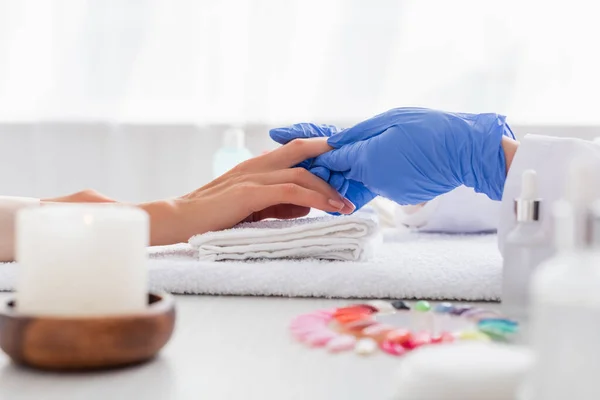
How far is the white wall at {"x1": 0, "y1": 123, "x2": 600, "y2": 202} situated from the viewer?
241 centimetres

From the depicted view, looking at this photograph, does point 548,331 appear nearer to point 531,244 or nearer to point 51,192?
point 531,244

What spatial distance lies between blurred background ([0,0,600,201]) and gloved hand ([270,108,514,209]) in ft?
3.65

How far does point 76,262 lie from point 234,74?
72.2 inches

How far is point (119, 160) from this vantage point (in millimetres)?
2430

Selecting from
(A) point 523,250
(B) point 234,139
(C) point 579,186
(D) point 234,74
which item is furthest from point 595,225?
(D) point 234,74

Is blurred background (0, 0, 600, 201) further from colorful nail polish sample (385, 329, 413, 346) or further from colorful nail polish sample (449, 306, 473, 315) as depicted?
colorful nail polish sample (385, 329, 413, 346)

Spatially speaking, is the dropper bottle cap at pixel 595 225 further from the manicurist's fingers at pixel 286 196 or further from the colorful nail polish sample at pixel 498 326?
the manicurist's fingers at pixel 286 196

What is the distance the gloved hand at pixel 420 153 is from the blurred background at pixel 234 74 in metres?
1.11

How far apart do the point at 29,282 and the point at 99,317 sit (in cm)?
7

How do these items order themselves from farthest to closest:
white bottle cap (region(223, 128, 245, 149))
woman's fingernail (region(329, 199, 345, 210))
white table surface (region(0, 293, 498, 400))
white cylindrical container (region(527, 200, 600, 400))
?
white bottle cap (region(223, 128, 245, 149)) → woman's fingernail (region(329, 199, 345, 210)) → white table surface (region(0, 293, 498, 400)) → white cylindrical container (region(527, 200, 600, 400))

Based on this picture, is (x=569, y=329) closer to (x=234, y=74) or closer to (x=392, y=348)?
(x=392, y=348)

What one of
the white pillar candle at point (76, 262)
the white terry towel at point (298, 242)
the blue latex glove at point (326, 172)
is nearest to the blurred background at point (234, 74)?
the blue latex glove at point (326, 172)

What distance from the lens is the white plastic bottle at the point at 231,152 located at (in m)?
2.18

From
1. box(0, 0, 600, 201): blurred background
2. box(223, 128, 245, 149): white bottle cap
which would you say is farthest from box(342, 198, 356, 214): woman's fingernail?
box(0, 0, 600, 201): blurred background
